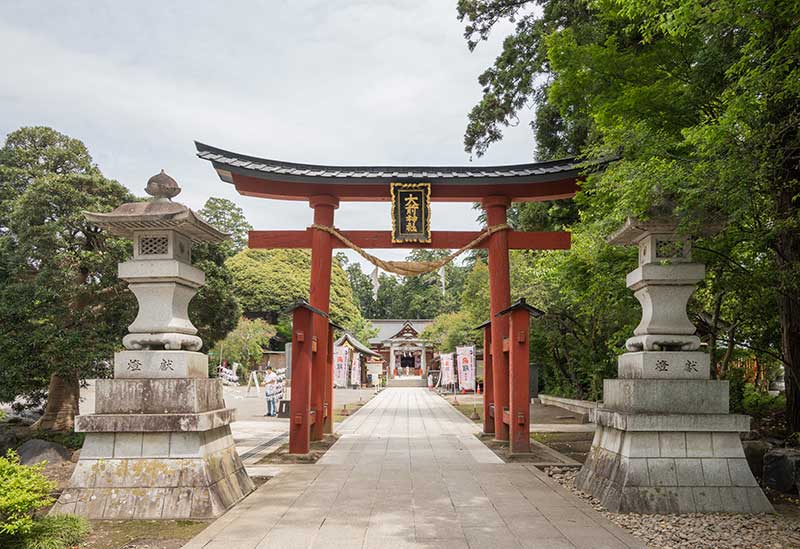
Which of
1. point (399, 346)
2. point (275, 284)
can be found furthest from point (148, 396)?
point (399, 346)

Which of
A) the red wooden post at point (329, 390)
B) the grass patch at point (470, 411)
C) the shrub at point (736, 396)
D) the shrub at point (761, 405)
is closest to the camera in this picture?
the shrub at point (736, 396)

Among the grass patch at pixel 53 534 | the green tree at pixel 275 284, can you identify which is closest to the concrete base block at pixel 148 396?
the grass patch at pixel 53 534

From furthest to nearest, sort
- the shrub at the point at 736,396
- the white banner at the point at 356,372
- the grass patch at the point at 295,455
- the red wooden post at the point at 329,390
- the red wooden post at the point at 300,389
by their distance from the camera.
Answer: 1. the white banner at the point at 356,372
2. the red wooden post at the point at 329,390
3. the shrub at the point at 736,396
4. the red wooden post at the point at 300,389
5. the grass patch at the point at 295,455

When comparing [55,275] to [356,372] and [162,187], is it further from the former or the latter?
[356,372]

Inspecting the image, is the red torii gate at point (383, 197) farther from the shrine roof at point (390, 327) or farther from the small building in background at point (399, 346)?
the shrine roof at point (390, 327)

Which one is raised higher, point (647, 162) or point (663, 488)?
point (647, 162)

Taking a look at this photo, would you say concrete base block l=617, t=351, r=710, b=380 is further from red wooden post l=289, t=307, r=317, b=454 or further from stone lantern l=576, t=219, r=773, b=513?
red wooden post l=289, t=307, r=317, b=454

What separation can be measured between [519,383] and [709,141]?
17.8ft

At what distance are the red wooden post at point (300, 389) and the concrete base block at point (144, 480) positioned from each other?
3.78 m

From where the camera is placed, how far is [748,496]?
18.9ft

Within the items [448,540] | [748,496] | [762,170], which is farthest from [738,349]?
[448,540]

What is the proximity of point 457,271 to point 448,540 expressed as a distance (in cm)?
6571

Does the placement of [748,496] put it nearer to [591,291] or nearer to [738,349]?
[591,291]

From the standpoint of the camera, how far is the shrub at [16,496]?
13.5 ft
